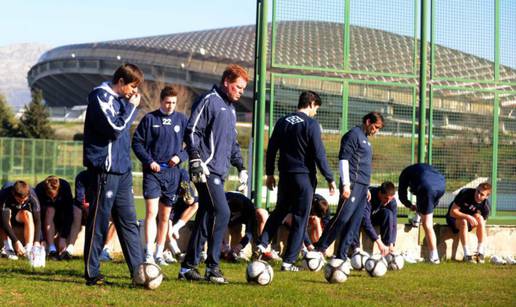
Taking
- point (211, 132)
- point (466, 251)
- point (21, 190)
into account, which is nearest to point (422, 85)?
point (466, 251)

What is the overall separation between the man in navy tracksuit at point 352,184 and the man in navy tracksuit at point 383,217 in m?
1.44

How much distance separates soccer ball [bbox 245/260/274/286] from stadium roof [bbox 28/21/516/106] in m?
4.71

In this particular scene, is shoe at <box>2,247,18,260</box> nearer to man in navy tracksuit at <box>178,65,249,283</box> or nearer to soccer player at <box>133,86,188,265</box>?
soccer player at <box>133,86,188,265</box>

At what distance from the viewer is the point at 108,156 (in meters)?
8.09

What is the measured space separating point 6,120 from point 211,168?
60.4 meters

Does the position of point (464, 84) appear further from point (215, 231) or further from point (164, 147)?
point (215, 231)

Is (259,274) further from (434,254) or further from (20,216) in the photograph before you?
(434,254)

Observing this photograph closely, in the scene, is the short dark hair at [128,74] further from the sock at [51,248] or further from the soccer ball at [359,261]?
the soccer ball at [359,261]

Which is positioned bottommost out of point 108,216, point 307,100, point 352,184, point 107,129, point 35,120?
point 108,216

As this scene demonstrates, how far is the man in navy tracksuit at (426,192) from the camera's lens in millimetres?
12716

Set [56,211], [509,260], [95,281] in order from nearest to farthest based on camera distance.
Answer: [95,281]
[56,211]
[509,260]

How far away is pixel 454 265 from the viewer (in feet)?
40.8

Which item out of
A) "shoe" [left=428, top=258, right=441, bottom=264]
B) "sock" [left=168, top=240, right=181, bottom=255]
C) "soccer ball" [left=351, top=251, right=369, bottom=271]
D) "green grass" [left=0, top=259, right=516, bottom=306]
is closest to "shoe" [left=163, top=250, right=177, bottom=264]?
"sock" [left=168, top=240, right=181, bottom=255]

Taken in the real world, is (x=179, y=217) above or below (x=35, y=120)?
below
